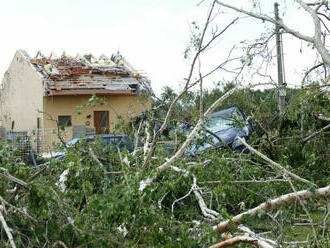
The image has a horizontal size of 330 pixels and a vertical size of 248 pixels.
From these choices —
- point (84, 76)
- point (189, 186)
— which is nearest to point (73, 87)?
point (84, 76)

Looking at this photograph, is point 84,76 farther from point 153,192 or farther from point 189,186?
point 153,192

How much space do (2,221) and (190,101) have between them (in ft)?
14.3

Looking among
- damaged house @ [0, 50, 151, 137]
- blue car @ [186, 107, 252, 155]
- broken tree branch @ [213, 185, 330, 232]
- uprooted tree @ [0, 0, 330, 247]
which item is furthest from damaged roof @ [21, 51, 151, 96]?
broken tree branch @ [213, 185, 330, 232]

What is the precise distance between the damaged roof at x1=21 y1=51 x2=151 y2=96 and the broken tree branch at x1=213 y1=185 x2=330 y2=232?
43.1 ft

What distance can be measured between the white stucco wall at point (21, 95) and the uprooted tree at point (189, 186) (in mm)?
12546

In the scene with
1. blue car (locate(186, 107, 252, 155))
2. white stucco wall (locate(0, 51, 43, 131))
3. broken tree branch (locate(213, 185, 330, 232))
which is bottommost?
broken tree branch (locate(213, 185, 330, 232))

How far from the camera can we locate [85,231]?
350 centimetres

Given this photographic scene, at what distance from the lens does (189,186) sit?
536 cm

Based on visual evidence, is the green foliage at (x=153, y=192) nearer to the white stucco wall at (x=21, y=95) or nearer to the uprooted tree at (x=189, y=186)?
the uprooted tree at (x=189, y=186)

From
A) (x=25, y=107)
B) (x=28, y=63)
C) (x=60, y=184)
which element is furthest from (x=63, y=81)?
(x=60, y=184)

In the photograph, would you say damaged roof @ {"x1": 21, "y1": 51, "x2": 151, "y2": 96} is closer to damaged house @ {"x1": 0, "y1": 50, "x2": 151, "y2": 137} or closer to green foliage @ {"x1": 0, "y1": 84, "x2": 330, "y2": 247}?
damaged house @ {"x1": 0, "y1": 50, "x2": 151, "y2": 137}

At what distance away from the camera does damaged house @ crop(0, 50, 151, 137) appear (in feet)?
58.3

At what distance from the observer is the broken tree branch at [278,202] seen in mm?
3641

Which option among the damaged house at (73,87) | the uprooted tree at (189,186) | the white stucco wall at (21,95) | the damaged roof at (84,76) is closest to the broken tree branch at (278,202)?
the uprooted tree at (189,186)
